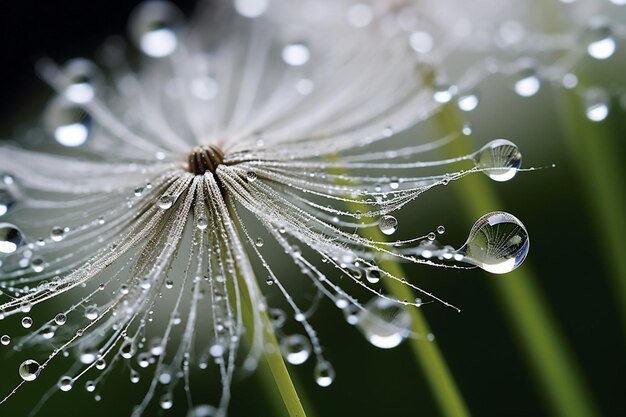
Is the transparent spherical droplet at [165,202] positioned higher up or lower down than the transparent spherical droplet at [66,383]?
higher up

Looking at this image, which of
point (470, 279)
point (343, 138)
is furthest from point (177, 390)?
point (343, 138)

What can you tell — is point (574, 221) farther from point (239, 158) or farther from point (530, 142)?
point (239, 158)

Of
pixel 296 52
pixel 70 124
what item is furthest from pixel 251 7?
pixel 70 124

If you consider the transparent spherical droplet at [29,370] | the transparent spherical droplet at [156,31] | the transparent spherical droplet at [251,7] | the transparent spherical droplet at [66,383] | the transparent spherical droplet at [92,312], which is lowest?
the transparent spherical droplet at [66,383]

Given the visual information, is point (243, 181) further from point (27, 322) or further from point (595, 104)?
point (595, 104)

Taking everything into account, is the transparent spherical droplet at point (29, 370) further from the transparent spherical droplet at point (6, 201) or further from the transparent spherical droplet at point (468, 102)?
the transparent spherical droplet at point (468, 102)

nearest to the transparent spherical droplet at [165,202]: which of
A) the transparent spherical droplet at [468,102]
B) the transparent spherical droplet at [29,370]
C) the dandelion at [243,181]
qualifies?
the dandelion at [243,181]

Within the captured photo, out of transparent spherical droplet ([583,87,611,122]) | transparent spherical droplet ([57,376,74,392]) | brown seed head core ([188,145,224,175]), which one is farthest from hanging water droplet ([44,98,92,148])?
transparent spherical droplet ([583,87,611,122])
